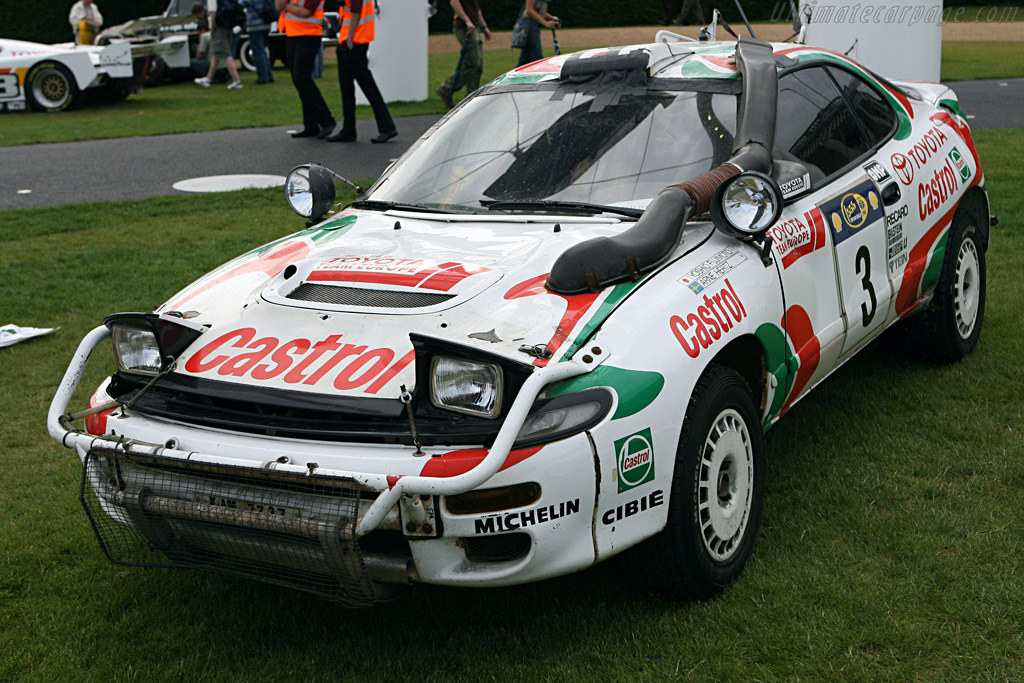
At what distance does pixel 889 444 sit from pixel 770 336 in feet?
4.06

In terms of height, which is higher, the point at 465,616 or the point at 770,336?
the point at 770,336

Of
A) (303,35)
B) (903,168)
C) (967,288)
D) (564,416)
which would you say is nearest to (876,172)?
(903,168)

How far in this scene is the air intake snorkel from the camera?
126 inches

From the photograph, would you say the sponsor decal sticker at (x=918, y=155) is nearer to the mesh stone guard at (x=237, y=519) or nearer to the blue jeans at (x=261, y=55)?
the mesh stone guard at (x=237, y=519)

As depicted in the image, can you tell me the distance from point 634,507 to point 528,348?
1.68ft

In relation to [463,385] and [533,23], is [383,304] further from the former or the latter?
[533,23]

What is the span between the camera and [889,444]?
443 centimetres

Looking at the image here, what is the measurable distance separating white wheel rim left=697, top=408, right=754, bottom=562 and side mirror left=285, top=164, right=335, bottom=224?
2.06 meters

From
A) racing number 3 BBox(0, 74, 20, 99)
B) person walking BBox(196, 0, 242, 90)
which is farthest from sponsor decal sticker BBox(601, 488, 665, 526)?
person walking BBox(196, 0, 242, 90)

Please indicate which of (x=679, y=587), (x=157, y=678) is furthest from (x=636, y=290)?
(x=157, y=678)

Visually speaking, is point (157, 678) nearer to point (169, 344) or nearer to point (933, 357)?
point (169, 344)

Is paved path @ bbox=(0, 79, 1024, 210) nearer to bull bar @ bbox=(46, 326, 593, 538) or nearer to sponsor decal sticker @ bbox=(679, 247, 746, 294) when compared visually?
sponsor decal sticker @ bbox=(679, 247, 746, 294)

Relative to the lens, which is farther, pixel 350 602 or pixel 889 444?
pixel 889 444

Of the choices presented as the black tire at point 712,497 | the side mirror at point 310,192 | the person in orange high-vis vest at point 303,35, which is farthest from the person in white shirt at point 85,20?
the black tire at point 712,497
